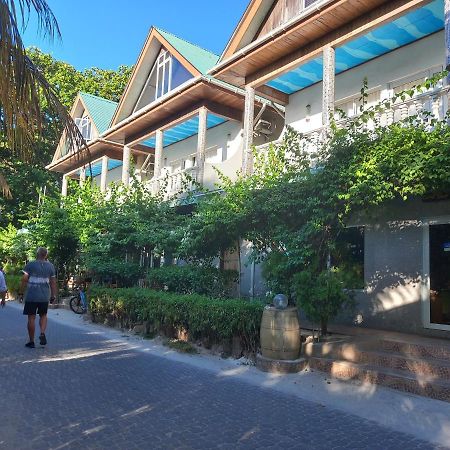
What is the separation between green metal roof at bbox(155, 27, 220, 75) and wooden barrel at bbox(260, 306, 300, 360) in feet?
33.1

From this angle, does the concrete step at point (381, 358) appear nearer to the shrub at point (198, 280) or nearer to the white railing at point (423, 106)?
the shrub at point (198, 280)

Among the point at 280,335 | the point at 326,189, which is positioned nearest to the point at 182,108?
the point at 326,189

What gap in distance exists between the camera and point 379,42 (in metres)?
10.6

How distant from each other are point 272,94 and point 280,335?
8564mm

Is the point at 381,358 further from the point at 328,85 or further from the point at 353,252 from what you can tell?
the point at 328,85

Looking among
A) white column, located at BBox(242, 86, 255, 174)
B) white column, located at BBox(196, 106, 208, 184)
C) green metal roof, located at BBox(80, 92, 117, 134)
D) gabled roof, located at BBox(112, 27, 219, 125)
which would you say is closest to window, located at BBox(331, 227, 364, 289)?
white column, located at BBox(242, 86, 255, 174)

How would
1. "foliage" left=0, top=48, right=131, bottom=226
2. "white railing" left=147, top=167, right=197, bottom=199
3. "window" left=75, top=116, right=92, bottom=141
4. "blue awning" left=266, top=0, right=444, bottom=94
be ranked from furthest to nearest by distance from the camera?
"foliage" left=0, top=48, right=131, bottom=226, "window" left=75, top=116, right=92, bottom=141, "white railing" left=147, top=167, right=197, bottom=199, "blue awning" left=266, top=0, right=444, bottom=94

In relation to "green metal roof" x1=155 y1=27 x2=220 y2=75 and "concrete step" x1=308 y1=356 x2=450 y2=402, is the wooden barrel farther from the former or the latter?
"green metal roof" x1=155 y1=27 x2=220 y2=75

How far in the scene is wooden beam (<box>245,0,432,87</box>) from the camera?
935cm

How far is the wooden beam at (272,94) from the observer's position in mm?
13219

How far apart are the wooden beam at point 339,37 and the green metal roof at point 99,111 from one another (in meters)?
11.6

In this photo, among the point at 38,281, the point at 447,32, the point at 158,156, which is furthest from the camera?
the point at 158,156

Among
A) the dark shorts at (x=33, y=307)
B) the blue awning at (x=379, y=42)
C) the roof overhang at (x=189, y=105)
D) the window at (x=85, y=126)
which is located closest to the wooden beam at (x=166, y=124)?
the roof overhang at (x=189, y=105)

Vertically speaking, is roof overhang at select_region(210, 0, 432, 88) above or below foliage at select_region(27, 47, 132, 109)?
below
